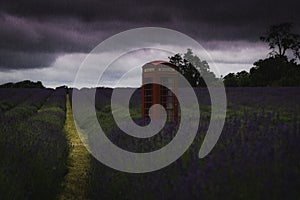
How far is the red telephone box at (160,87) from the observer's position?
327 inches

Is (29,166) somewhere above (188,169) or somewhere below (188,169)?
below

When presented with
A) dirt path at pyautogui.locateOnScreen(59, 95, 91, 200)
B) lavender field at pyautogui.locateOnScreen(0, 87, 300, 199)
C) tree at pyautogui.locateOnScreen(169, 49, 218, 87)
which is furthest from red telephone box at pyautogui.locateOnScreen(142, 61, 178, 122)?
tree at pyautogui.locateOnScreen(169, 49, 218, 87)

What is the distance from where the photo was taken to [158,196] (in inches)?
134

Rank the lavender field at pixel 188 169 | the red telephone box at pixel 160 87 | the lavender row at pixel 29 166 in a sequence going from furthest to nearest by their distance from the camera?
the red telephone box at pixel 160 87, the lavender row at pixel 29 166, the lavender field at pixel 188 169

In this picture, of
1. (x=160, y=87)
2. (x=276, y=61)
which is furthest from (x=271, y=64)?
(x=160, y=87)

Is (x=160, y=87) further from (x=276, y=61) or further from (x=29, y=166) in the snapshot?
(x=276, y=61)

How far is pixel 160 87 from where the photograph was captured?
334 inches

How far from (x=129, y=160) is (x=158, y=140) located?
61cm

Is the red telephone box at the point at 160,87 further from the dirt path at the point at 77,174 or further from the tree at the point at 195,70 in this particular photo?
the tree at the point at 195,70

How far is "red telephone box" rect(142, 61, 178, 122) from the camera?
8.30 meters

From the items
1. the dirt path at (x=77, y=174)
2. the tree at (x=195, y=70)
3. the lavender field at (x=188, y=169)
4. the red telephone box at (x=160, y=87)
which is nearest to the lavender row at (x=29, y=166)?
the lavender field at (x=188, y=169)

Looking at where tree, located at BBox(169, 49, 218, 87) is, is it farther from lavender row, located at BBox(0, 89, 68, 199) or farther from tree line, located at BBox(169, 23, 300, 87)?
lavender row, located at BBox(0, 89, 68, 199)

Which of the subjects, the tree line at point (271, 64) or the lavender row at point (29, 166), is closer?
the lavender row at point (29, 166)

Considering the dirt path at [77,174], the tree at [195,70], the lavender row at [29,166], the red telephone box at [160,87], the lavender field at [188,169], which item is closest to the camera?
the lavender field at [188,169]
